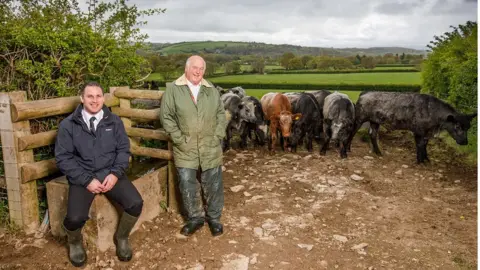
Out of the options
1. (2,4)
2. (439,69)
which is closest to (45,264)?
(2,4)

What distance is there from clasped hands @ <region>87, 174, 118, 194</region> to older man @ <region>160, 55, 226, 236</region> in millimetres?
1006

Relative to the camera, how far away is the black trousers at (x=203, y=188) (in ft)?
18.7

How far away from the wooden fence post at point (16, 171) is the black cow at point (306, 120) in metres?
7.45

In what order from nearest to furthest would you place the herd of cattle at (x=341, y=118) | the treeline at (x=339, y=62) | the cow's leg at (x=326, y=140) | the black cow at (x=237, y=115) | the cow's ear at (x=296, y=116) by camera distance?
1. the herd of cattle at (x=341, y=118)
2. the cow's leg at (x=326, y=140)
3. the cow's ear at (x=296, y=116)
4. the black cow at (x=237, y=115)
5. the treeline at (x=339, y=62)

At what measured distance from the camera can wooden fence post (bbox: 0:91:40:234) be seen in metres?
5.35

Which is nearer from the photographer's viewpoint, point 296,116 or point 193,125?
point 193,125

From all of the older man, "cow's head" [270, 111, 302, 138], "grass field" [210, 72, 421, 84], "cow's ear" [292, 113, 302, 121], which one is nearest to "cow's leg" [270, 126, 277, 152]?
"cow's head" [270, 111, 302, 138]

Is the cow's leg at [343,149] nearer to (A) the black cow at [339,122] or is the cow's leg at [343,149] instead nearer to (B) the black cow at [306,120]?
(A) the black cow at [339,122]

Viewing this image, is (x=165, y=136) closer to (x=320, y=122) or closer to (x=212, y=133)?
(x=212, y=133)

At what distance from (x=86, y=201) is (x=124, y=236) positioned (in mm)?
726

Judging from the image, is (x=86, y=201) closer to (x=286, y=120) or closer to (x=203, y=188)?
(x=203, y=188)

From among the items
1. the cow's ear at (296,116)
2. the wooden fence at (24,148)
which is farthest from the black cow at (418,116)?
the wooden fence at (24,148)

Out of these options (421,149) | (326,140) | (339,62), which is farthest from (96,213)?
(339,62)

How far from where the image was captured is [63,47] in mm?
6105
